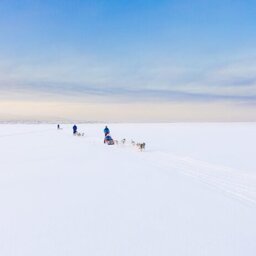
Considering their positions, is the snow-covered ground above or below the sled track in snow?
below

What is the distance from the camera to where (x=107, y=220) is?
5.82m

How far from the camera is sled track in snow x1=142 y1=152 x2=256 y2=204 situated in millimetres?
8039

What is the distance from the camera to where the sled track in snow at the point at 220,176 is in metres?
8.04

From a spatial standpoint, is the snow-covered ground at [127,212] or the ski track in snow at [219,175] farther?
the ski track in snow at [219,175]

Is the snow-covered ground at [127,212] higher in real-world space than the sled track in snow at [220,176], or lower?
lower

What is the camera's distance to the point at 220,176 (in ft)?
34.1

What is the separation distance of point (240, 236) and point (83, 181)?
17.1 feet

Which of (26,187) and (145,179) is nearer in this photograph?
(26,187)

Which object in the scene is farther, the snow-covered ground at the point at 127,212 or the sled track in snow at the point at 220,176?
the sled track in snow at the point at 220,176

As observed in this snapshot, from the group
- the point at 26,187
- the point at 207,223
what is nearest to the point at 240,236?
the point at 207,223

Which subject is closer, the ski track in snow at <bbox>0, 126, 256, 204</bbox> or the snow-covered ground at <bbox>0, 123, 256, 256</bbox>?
the snow-covered ground at <bbox>0, 123, 256, 256</bbox>

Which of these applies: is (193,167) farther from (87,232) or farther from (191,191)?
(87,232)

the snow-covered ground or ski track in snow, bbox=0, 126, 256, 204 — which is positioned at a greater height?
ski track in snow, bbox=0, 126, 256, 204

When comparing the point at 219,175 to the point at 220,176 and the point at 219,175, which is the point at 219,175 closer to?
the point at 219,175
